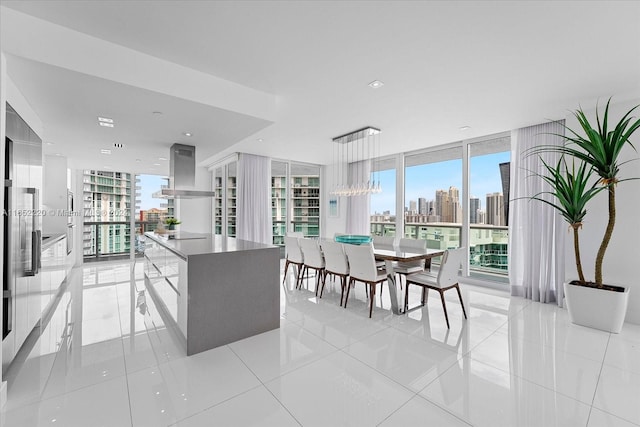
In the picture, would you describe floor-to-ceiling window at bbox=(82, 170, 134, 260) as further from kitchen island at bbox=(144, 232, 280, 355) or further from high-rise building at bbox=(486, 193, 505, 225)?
high-rise building at bbox=(486, 193, 505, 225)

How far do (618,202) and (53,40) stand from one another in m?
5.71

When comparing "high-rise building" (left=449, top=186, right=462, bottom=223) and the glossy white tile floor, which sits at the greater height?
"high-rise building" (left=449, top=186, right=462, bottom=223)

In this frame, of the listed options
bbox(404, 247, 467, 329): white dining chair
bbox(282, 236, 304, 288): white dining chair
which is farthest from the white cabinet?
bbox(404, 247, 467, 329): white dining chair

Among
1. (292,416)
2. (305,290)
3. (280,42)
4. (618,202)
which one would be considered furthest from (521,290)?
(280,42)

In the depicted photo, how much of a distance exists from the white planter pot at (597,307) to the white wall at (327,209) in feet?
16.0

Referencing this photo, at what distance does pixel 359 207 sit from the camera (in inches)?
274

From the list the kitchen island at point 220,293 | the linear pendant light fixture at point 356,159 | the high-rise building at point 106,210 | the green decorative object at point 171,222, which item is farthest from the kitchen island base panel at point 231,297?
the high-rise building at point 106,210

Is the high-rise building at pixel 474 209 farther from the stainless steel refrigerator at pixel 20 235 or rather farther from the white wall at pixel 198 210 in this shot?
the white wall at pixel 198 210

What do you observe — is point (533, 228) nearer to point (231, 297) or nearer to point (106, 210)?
point (231, 297)

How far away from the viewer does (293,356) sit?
2.38 m

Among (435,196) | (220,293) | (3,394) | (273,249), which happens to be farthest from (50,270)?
(435,196)

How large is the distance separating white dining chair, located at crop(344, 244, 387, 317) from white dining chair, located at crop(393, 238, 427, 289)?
329 millimetres

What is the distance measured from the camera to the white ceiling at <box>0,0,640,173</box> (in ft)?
6.02

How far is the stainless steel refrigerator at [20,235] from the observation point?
2.07 m
